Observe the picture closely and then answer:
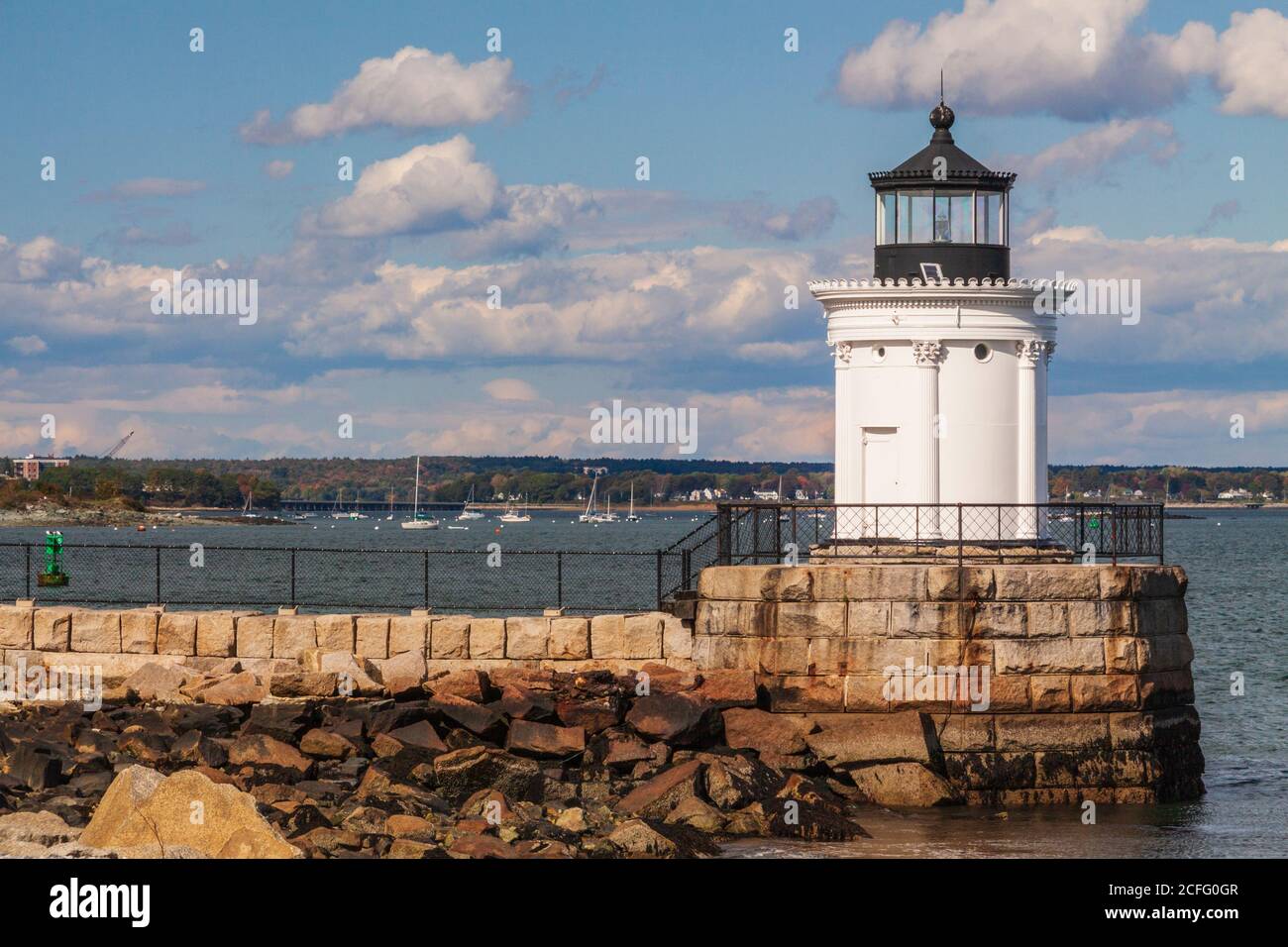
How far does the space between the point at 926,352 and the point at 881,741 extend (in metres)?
4.97

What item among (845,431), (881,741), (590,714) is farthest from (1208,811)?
(590,714)

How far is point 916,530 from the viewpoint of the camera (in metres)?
22.6

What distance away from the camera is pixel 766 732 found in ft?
69.9

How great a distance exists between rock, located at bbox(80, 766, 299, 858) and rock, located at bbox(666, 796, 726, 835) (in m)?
4.58

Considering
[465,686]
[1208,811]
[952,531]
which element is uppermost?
[952,531]

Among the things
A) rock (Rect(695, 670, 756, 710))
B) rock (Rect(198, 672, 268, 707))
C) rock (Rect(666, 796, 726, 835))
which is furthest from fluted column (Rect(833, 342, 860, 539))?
rock (Rect(198, 672, 268, 707))

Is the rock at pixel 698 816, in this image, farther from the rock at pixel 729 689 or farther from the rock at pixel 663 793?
the rock at pixel 729 689

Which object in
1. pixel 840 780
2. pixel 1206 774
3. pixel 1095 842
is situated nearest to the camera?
pixel 1095 842

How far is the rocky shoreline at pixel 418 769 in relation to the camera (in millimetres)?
16594

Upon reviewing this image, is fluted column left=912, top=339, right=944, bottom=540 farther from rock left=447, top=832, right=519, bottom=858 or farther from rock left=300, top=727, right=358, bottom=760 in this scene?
rock left=447, top=832, right=519, bottom=858

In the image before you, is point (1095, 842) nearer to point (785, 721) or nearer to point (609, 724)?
point (785, 721)

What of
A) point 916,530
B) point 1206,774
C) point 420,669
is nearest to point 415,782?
point 420,669

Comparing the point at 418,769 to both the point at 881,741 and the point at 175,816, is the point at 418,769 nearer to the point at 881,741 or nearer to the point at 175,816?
the point at 175,816
